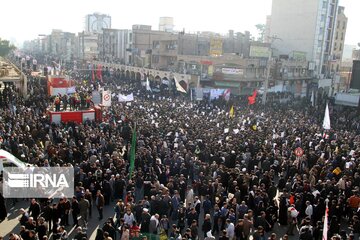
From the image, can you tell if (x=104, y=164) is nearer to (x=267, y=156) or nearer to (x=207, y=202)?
(x=207, y=202)

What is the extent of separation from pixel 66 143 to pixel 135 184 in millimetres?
5610

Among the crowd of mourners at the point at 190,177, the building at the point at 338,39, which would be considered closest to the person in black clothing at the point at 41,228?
the crowd of mourners at the point at 190,177

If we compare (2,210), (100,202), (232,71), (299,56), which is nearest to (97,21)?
(299,56)

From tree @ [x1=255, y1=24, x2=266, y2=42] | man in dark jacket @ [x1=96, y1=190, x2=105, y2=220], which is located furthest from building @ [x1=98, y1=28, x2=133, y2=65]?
man in dark jacket @ [x1=96, y1=190, x2=105, y2=220]

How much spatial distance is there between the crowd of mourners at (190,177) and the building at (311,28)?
4059cm

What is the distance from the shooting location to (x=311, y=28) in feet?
206

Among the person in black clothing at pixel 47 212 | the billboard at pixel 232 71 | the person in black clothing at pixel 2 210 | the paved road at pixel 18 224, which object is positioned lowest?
the paved road at pixel 18 224

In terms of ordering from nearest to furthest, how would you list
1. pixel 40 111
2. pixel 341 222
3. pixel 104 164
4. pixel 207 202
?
pixel 207 202
pixel 341 222
pixel 104 164
pixel 40 111

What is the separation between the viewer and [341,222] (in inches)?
541

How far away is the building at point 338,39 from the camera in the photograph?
68.3 meters

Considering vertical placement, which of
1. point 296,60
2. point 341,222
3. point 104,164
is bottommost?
point 341,222

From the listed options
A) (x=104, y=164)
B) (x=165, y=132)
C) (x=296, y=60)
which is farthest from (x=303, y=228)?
(x=296, y=60)

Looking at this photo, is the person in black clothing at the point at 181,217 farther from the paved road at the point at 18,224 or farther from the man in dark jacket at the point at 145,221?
the paved road at the point at 18,224

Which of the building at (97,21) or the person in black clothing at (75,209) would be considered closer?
the person in black clothing at (75,209)
